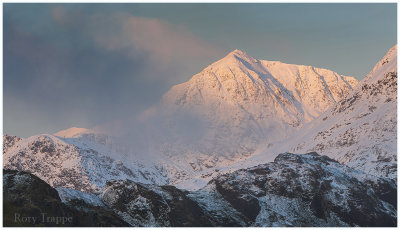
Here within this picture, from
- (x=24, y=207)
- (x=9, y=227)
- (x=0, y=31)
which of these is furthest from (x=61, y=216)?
(x=0, y=31)

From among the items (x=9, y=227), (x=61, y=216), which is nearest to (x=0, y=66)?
(x=9, y=227)

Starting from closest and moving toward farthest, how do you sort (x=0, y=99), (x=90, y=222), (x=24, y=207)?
(x=0, y=99)
(x=24, y=207)
(x=90, y=222)

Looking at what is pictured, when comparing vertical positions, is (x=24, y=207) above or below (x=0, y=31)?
below

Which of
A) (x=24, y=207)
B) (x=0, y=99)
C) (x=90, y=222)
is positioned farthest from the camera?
(x=90, y=222)

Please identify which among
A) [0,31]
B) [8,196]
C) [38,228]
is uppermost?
[0,31]

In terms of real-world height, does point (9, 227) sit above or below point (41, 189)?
below

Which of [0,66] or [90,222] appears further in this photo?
[90,222]

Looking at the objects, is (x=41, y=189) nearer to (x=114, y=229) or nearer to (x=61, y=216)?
(x=61, y=216)

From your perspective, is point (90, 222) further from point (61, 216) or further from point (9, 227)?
point (9, 227)

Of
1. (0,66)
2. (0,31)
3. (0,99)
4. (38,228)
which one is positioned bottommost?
(38,228)
